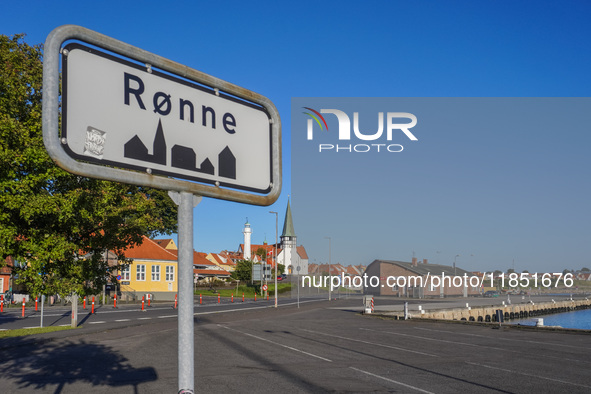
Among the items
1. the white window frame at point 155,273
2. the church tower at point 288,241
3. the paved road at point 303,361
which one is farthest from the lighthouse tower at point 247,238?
the paved road at point 303,361

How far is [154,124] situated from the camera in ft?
7.63

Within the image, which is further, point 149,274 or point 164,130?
point 149,274

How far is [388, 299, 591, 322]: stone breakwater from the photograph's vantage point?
42125 millimetres

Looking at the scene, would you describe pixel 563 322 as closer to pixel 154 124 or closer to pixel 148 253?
pixel 148 253

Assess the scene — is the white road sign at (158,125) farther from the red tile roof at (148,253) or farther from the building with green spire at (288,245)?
the building with green spire at (288,245)

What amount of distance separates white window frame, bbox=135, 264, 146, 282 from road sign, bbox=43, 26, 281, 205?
62015 millimetres

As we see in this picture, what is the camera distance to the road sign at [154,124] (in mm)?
2051

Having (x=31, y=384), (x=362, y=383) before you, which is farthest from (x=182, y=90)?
(x=31, y=384)

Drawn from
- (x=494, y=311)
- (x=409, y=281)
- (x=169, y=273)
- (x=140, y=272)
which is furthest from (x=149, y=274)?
(x=409, y=281)

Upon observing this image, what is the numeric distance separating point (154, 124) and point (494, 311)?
6119cm

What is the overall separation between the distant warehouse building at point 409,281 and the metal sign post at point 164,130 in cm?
8745

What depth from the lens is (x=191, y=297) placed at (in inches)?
95.1

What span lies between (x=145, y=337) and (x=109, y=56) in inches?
839

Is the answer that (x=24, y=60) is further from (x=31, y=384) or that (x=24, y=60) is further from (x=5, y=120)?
(x=31, y=384)
